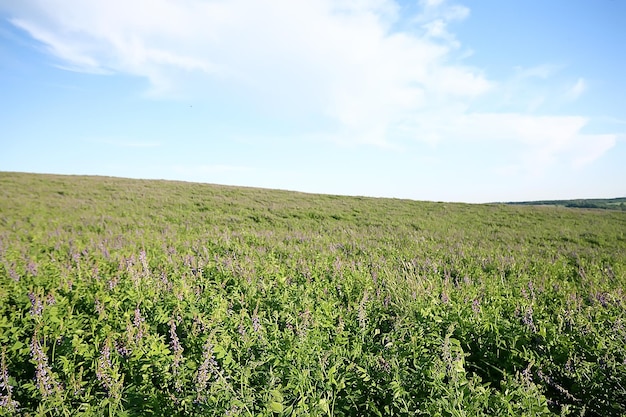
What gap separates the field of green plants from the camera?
9.52 feet

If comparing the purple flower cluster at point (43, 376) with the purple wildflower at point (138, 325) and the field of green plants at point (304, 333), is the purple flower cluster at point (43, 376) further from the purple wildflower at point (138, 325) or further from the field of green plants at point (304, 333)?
the purple wildflower at point (138, 325)

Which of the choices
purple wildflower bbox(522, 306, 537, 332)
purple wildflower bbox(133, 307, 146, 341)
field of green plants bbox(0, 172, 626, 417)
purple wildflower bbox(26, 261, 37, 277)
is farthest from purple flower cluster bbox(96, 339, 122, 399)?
purple wildflower bbox(522, 306, 537, 332)

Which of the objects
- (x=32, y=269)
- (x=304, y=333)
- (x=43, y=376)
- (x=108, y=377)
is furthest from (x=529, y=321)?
(x=32, y=269)

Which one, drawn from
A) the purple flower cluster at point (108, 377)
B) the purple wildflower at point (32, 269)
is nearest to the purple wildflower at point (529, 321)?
the purple flower cluster at point (108, 377)

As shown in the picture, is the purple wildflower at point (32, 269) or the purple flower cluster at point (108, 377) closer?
the purple flower cluster at point (108, 377)

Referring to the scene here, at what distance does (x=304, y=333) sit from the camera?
3.80 metres

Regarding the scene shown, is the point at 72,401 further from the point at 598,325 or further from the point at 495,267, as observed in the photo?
the point at 495,267

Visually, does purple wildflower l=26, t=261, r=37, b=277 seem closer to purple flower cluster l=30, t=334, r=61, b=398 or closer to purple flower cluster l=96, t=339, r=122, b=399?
purple flower cluster l=30, t=334, r=61, b=398

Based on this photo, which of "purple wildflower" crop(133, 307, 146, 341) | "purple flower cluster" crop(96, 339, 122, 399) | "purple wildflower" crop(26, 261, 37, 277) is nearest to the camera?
"purple flower cluster" crop(96, 339, 122, 399)

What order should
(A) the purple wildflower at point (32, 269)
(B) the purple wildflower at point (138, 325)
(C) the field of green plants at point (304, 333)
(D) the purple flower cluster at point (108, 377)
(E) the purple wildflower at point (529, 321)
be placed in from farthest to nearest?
1. (A) the purple wildflower at point (32, 269)
2. (E) the purple wildflower at point (529, 321)
3. (B) the purple wildflower at point (138, 325)
4. (C) the field of green plants at point (304, 333)
5. (D) the purple flower cluster at point (108, 377)

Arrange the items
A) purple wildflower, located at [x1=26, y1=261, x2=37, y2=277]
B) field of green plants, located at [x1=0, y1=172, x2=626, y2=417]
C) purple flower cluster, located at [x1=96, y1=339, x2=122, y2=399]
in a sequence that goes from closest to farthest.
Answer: purple flower cluster, located at [x1=96, y1=339, x2=122, y2=399]
field of green plants, located at [x1=0, y1=172, x2=626, y2=417]
purple wildflower, located at [x1=26, y1=261, x2=37, y2=277]

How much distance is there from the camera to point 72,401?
3180 millimetres

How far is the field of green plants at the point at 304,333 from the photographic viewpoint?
114 inches

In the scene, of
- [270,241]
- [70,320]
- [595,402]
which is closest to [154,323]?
[70,320]
